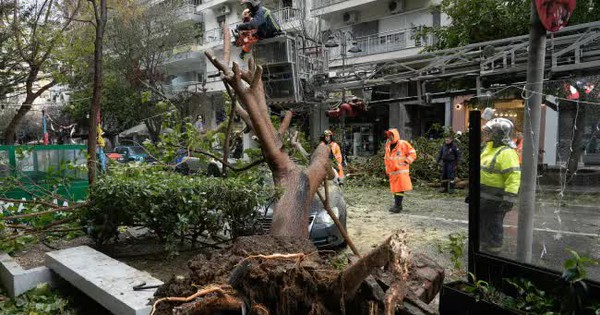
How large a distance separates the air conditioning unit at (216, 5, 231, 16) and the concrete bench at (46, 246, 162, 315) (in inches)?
1041

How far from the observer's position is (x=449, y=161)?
38.2 ft

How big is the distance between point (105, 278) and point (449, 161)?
9.85 metres

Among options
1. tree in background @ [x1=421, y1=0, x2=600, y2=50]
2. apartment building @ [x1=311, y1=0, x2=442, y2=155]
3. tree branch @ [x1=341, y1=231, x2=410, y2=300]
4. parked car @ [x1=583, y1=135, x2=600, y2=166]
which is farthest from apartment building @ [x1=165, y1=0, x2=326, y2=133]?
tree in background @ [x1=421, y1=0, x2=600, y2=50]

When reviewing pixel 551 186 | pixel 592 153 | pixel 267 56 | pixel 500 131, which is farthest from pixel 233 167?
pixel 267 56

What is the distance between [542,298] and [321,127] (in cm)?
2078

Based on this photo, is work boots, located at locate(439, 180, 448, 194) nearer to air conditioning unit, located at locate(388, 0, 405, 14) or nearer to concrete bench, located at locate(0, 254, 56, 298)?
concrete bench, located at locate(0, 254, 56, 298)

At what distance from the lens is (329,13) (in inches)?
928

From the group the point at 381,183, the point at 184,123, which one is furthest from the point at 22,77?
the point at 381,183

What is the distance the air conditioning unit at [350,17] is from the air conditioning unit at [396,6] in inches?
79.0

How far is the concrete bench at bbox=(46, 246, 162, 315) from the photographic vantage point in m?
3.18

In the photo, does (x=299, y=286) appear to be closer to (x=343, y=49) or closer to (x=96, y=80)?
(x=96, y=80)

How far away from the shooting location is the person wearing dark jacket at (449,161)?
38.1 feet

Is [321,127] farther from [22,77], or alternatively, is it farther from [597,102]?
[597,102]

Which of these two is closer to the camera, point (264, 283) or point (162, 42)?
point (264, 283)
